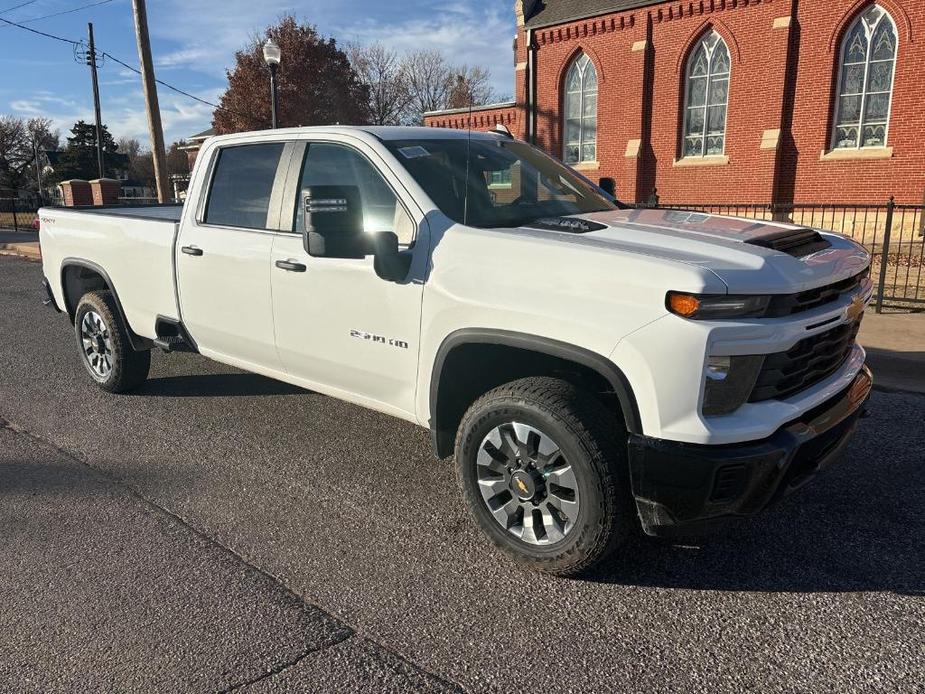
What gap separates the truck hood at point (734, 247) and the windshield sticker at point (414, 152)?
0.82 meters

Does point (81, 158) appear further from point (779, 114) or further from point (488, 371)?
point (488, 371)

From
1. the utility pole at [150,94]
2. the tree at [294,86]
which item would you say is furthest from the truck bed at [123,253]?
the tree at [294,86]

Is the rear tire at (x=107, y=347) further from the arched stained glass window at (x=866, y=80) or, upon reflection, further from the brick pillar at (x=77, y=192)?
the arched stained glass window at (x=866, y=80)

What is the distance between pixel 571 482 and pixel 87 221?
15.3 feet

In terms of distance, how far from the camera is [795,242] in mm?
3207

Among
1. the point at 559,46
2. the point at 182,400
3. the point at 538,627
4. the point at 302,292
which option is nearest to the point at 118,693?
the point at 538,627

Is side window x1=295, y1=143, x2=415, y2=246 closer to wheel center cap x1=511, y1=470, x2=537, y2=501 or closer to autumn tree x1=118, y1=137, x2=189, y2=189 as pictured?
wheel center cap x1=511, y1=470, x2=537, y2=501

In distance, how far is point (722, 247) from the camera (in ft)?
9.59

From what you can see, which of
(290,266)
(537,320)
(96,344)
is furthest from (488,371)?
(96,344)

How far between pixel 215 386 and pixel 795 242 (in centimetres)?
464

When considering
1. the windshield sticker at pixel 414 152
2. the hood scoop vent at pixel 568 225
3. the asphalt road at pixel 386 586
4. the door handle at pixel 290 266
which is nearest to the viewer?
the asphalt road at pixel 386 586

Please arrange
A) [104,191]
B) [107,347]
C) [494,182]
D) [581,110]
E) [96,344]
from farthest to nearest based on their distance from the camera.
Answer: [581,110]
[104,191]
[96,344]
[107,347]
[494,182]

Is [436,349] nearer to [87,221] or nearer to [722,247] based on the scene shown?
[722,247]

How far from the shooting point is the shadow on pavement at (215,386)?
19.3 feet
